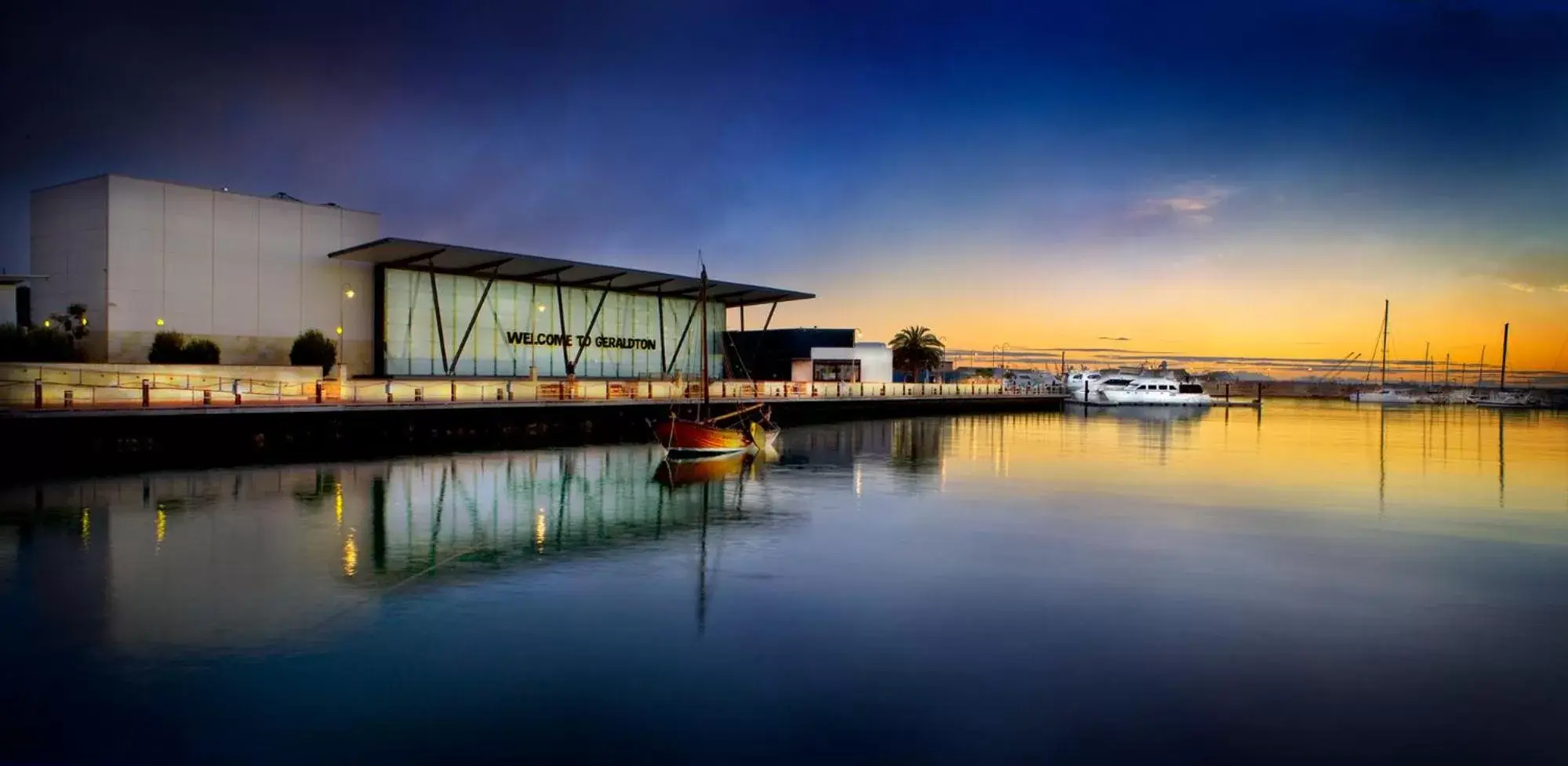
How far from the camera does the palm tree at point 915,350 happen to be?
5207 inches

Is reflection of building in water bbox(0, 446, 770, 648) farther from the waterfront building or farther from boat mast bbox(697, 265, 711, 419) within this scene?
the waterfront building

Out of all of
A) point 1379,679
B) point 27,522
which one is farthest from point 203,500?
point 1379,679

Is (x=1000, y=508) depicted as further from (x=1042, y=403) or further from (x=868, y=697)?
(x=1042, y=403)

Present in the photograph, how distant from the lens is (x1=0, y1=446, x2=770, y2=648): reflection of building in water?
18.0m

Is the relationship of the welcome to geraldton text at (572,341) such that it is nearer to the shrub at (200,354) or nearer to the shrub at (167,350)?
the shrub at (200,354)

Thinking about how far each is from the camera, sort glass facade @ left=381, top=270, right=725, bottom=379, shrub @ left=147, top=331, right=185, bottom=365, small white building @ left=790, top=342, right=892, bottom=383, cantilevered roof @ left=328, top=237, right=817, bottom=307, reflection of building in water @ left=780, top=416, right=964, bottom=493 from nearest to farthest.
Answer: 1. reflection of building in water @ left=780, top=416, right=964, bottom=493
2. shrub @ left=147, top=331, right=185, bottom=365
3. cantilevered roof @ left=328, top=237, right=817, bottom=307
4. glass facade @ left=381, top=270, right=725, bottom=379
5. small white building @ left=790, top=342, right=892, bottom=383

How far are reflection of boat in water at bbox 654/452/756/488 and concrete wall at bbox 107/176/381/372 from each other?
1039 inches

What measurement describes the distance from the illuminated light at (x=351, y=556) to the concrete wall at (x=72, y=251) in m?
35.9

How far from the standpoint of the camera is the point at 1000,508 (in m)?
34.8

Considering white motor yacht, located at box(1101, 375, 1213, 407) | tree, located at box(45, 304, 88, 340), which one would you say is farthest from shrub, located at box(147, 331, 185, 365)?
white motor yacht, located at box(1101, 375, 1213, 407)

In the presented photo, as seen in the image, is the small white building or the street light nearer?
the street light

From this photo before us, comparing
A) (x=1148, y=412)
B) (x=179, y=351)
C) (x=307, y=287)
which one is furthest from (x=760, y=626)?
(x=1148, y=412)

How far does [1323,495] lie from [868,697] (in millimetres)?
32934

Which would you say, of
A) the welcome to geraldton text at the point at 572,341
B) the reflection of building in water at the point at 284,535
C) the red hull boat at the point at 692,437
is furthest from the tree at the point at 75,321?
the red hull boat at the point at 692,437
